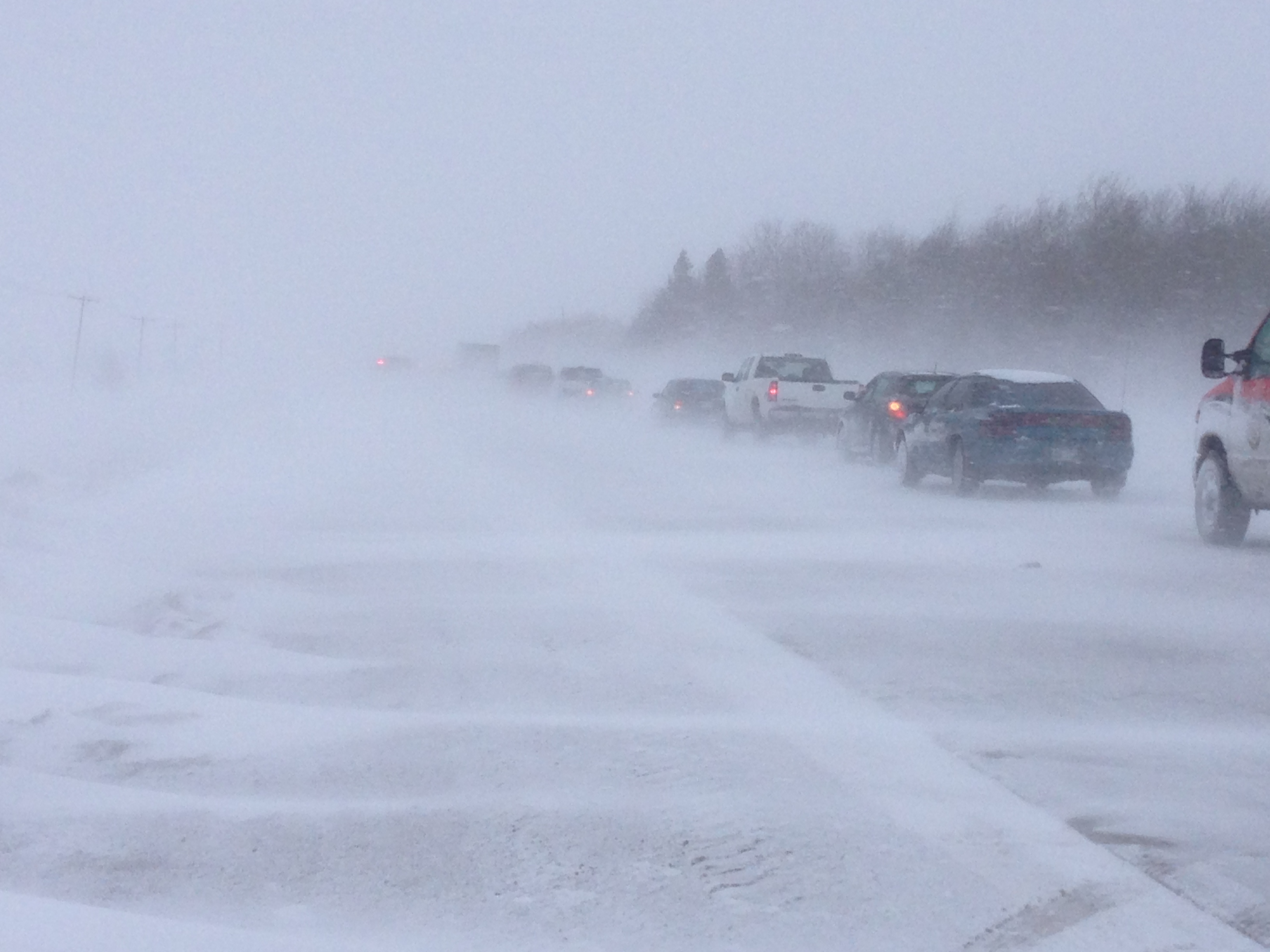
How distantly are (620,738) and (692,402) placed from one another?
3386cm

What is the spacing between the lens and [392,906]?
434 centimetres

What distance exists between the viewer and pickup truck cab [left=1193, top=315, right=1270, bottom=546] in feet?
40.4

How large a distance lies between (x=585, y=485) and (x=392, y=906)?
1505 cm

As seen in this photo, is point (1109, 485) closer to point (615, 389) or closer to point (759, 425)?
point (759, 425)

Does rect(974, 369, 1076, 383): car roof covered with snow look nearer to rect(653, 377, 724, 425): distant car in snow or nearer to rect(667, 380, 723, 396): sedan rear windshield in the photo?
rect(653, 377, 724, 425): distant car in snow

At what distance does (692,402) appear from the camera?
131 ft

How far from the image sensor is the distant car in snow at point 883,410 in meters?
23.9

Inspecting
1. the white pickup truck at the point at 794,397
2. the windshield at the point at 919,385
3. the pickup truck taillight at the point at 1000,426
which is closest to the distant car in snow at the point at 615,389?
the white pickup truck at the point at 794,397

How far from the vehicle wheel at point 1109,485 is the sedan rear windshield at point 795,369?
11.4 m

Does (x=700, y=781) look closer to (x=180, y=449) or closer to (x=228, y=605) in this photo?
(x=228, y=605)

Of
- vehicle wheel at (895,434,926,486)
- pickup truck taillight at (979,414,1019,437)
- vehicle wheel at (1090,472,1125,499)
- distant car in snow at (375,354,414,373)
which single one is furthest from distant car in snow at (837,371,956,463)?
distant car in snow at (375,354,414,373)

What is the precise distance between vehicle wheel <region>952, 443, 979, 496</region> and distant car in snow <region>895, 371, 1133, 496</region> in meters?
0.01

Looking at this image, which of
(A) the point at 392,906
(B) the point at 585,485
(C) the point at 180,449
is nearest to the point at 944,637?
(A) the point at 392,906

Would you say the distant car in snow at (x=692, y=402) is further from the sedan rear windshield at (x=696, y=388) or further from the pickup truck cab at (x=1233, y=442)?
the pickup truck cab at (x=1233, y=442)
